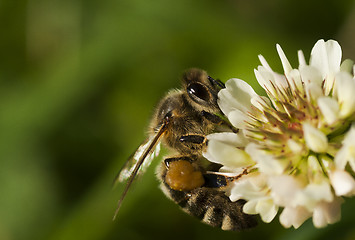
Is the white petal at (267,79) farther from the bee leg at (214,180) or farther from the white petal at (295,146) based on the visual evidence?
the bee leg at (214,180)

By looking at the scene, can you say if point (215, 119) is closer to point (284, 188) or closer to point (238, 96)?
point (238, 96)

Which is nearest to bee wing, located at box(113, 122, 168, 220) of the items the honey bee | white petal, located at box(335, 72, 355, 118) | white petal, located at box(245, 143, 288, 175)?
the honey bee

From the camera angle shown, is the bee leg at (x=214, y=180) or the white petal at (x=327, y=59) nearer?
A: the white petal at (x=327, y=59)

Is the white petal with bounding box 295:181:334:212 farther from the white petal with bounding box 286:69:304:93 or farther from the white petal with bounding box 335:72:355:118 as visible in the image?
the white petal with bounding box 286:69:304:93

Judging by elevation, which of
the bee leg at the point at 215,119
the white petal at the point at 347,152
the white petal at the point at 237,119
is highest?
the white petal at the point at 347,152

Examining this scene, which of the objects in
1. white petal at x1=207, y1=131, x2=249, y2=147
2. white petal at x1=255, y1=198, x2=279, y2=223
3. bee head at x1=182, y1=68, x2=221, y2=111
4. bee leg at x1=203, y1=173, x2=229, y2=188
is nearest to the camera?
white petal at x1=255, y1=198, x2=279, y2=223

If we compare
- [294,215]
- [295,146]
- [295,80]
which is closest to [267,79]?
[295,80]

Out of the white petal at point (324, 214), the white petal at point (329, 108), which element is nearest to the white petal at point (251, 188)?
the white petal at point (324, 214)
